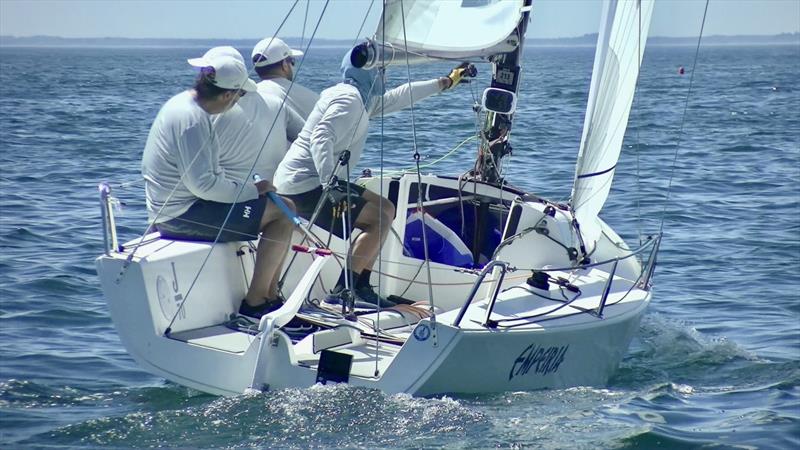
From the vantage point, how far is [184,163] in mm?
5676

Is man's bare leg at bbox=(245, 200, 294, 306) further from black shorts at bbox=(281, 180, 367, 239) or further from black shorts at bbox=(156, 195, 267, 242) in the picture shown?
black shorts at bbox=(281, 180, 367, 239)

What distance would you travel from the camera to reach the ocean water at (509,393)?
5.13 metres

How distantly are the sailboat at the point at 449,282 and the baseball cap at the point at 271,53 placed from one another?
60 centimetres

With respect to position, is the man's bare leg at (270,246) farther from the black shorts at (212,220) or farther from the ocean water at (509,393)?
the ocean water at (509,393)

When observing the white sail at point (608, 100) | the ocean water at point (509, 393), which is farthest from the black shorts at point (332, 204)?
the white sail at point (608, 100)

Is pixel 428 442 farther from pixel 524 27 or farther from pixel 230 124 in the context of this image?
pixel 524 27

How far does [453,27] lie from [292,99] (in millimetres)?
997

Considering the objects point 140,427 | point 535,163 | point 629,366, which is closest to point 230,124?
point 140,427

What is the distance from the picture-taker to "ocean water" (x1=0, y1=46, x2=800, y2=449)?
16.8ft

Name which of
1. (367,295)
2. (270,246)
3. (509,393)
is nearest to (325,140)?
(270,246)

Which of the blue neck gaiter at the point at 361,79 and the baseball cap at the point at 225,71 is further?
the blue neck gaiter at the point at 361,79

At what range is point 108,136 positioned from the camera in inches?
780

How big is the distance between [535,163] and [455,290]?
28.7 feet

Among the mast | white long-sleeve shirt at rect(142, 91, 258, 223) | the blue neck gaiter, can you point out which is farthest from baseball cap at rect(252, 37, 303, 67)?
the mast
